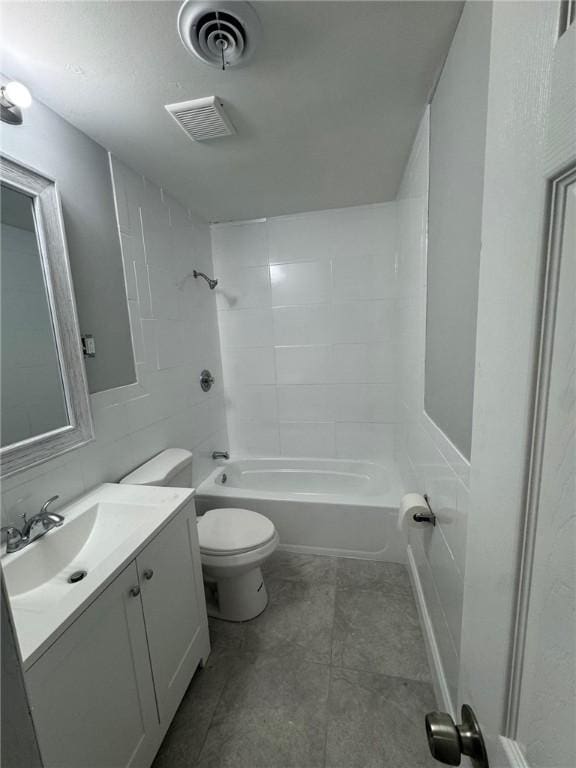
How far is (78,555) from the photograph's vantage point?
111cm

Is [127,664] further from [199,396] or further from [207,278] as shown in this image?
[207,278]

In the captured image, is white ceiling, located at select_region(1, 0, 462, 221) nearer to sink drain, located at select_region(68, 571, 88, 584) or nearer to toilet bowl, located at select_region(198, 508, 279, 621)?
sink drain, located at select_region(68, 571, 88, 584)

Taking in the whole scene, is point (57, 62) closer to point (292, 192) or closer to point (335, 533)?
point (292, 192)

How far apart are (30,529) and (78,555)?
0.20 metres

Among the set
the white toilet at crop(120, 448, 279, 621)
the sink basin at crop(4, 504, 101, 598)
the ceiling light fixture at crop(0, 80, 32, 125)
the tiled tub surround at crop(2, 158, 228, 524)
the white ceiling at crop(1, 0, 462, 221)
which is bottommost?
the white toilet at crop(120, 448, 279, 621)

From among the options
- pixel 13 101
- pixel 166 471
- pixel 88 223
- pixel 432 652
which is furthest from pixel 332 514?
pixel 13 101

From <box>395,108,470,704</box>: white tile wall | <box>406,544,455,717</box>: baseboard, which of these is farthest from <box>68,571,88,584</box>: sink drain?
<box>406,544,455,717</box>: baseboard

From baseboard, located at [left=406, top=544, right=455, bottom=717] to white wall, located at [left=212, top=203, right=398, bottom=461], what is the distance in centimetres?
96

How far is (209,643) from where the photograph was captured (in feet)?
4.80

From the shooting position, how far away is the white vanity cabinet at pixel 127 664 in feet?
2.34

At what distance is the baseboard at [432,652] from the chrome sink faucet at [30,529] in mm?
1506

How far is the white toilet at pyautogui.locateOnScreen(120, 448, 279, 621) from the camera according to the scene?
4.91ft

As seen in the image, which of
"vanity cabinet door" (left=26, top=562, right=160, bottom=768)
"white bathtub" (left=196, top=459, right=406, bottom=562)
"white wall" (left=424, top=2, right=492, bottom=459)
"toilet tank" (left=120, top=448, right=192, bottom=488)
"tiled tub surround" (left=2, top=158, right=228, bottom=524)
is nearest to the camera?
"vanity cabinet door" (left=26, top=562, right=160, bottom=768)

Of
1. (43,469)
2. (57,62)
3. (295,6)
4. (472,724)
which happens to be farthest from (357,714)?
(57,62)
